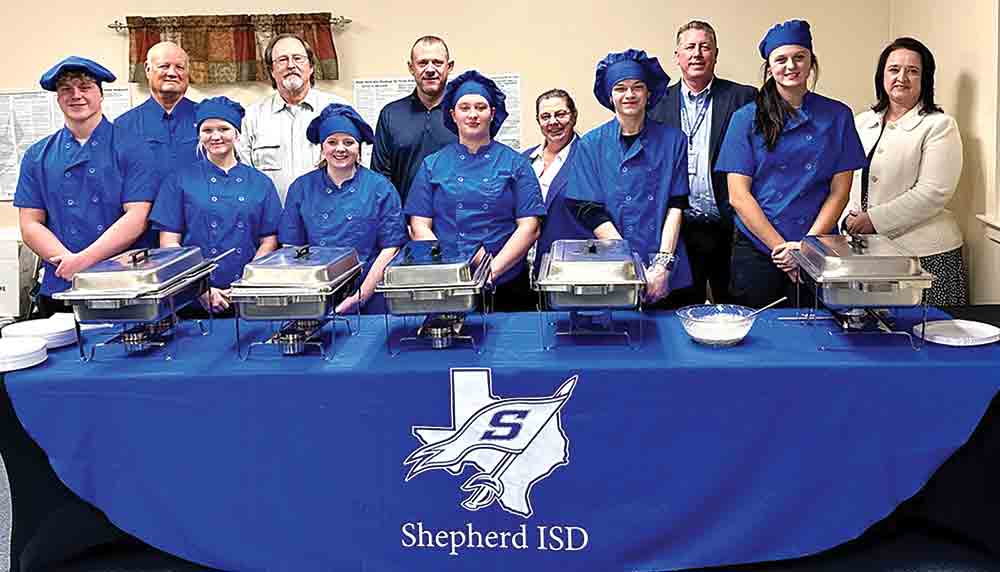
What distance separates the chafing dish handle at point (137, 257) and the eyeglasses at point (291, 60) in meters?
1.34

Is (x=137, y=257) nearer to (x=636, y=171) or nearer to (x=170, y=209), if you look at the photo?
(x=170, y=209)

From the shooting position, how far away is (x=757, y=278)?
316 cm

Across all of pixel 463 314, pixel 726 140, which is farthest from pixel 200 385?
pixel 726 140

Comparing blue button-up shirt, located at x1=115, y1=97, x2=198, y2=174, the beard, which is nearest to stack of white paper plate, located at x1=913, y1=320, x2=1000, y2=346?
the beard

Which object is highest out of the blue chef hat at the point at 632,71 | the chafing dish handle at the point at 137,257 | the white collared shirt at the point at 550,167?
the blue chef hat at the point at 632,71

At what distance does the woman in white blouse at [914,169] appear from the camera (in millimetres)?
3682

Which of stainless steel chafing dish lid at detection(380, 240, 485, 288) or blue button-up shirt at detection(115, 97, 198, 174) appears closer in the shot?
stainless steel chafing dish lid at detection(380, 240, 485, 288)

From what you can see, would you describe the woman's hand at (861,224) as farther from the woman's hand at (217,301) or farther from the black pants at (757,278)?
the woman's hand at (217,301)

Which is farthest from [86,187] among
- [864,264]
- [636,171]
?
[864,264]

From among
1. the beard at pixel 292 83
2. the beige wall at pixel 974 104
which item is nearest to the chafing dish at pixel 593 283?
the beard at pixel 292 83

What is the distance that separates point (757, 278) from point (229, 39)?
3.22 m

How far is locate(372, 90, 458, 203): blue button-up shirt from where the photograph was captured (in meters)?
3.66

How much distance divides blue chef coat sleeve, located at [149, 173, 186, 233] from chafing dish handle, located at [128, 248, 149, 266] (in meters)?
0.75

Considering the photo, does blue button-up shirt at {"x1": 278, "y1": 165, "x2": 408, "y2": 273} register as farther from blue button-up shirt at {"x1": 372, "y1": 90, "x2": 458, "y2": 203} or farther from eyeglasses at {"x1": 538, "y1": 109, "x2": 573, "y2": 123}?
eyeglasses at {"x1": 538, "y1": 109, "x2": 573, "y2": 123}
